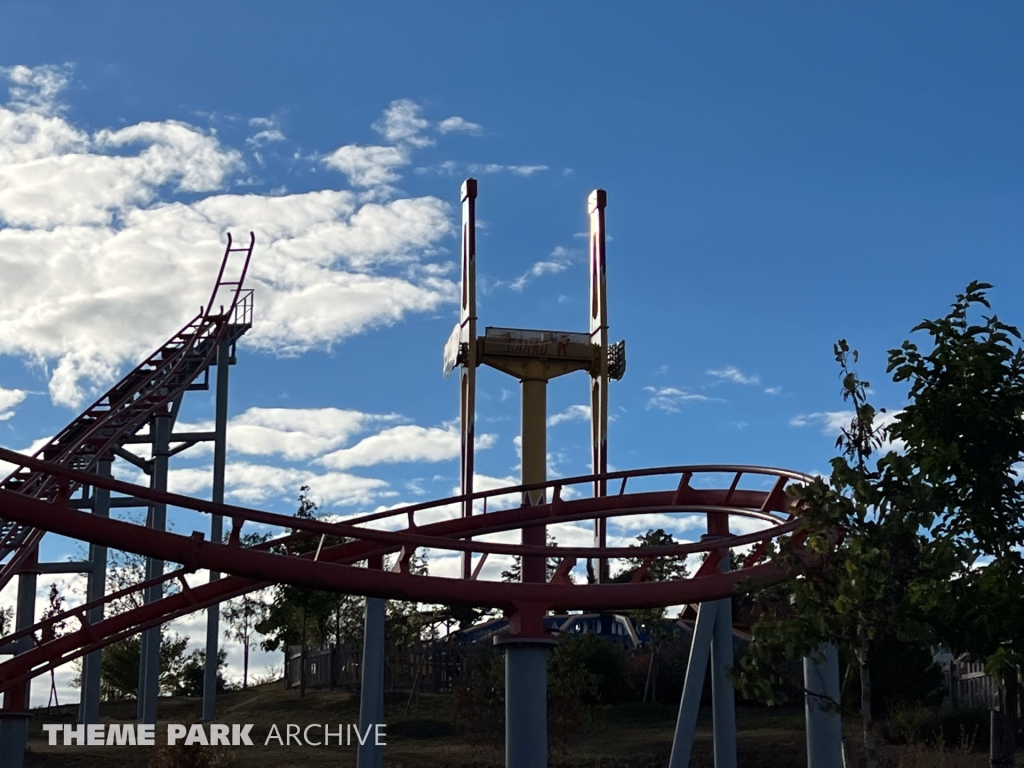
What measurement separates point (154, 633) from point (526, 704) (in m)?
14.9

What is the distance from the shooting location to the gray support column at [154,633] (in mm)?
26188

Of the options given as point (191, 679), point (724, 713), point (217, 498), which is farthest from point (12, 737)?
point (191, 679)

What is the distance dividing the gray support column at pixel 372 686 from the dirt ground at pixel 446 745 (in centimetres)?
564

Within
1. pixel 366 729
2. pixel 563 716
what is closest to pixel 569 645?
pixel 563 716

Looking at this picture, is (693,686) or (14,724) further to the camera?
(14,724)

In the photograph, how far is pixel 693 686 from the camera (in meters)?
16.6

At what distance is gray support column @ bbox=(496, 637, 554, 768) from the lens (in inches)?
530

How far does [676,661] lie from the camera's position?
32.8 m

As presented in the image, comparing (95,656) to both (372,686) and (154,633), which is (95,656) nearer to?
(154,633)

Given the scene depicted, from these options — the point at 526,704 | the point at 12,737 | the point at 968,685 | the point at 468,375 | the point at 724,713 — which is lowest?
the point at 12,737

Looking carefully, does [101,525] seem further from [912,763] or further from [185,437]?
[185,437]

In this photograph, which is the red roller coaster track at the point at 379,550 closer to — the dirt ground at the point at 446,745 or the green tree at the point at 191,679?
the dirt ground at the point at 446,745

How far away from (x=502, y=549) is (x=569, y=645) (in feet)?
35.6

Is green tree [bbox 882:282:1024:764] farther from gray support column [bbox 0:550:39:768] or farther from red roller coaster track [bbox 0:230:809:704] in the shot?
gray support column [bbox 0:550:39:768]
